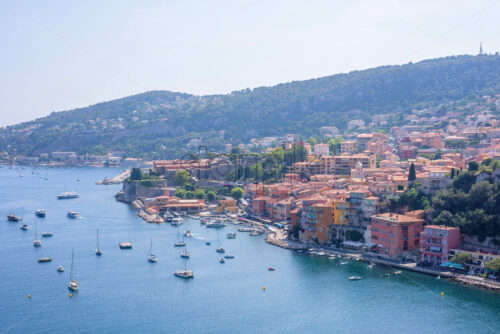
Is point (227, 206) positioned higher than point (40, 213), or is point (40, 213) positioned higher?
point (227, 206)

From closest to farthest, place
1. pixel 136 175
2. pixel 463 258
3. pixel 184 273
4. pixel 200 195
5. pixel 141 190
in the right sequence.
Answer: pixel 463 258 → pixel 184 273 → pixel 200 195 → pixel 141 190 → pixel 136 175

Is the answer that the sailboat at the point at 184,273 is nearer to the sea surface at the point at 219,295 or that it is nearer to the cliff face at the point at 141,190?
the sea surface at the point at 219,295

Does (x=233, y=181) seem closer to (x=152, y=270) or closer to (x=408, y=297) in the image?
(x=152, y=270)

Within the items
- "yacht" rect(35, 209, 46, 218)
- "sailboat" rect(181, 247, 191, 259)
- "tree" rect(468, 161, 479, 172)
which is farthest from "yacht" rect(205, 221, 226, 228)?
"tree" rect(468, 161, 479, 172)

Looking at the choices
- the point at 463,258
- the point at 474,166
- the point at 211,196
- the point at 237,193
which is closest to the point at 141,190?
the point at 211,196

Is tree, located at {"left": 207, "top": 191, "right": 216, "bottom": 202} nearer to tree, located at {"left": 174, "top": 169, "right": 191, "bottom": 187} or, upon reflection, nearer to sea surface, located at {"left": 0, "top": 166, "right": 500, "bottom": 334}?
tree, located at {"left": 174, "top": 169, "right": 191, "bottom": 187}

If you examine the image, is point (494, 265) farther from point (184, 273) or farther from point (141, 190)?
point (141, 190)

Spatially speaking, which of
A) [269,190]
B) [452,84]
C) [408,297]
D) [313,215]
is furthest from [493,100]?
[408,297]
